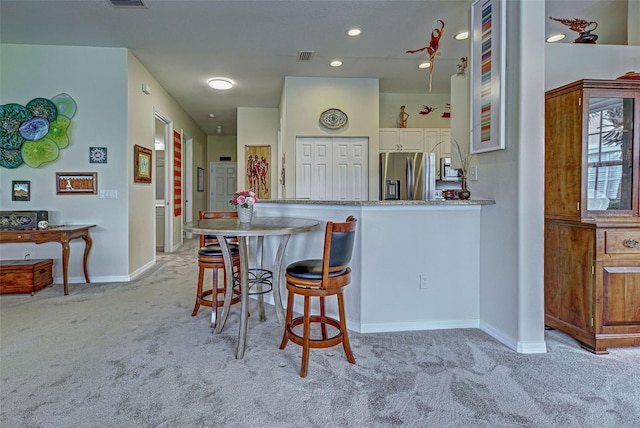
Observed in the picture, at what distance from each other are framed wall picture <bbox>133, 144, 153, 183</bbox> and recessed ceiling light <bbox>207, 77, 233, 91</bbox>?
4.47ft

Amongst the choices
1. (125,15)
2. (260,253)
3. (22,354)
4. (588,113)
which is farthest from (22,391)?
(588,113)

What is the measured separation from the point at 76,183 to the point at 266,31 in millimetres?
2844

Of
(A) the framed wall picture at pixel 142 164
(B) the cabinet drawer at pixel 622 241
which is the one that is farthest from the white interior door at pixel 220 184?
(B) the cabinet drawer at pixel 622 241

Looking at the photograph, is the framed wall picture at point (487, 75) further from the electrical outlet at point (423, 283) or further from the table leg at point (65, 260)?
the table leg at point (65, 260)

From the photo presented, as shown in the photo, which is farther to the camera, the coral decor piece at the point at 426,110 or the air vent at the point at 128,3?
the coral decor piece at the point at 426,110

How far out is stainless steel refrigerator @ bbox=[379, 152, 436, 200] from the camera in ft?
17.0

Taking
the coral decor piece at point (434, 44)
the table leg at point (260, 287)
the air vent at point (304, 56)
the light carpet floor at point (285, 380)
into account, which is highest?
the air vent at point (304, 56)

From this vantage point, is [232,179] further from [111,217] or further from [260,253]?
[260,253]

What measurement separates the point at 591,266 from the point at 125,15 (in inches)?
176

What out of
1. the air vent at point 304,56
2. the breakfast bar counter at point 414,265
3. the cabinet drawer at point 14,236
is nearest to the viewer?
the breakfast bar counter at point 414,265

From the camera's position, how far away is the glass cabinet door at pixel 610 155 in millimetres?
2396

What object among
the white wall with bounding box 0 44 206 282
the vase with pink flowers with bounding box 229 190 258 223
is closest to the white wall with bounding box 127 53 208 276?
the white wall with bounding box 0 44 206 282

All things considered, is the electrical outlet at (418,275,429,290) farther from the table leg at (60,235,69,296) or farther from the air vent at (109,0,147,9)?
the table leg at (60,235,69,296)

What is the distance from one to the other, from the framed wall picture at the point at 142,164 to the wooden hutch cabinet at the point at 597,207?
14.7 ft
